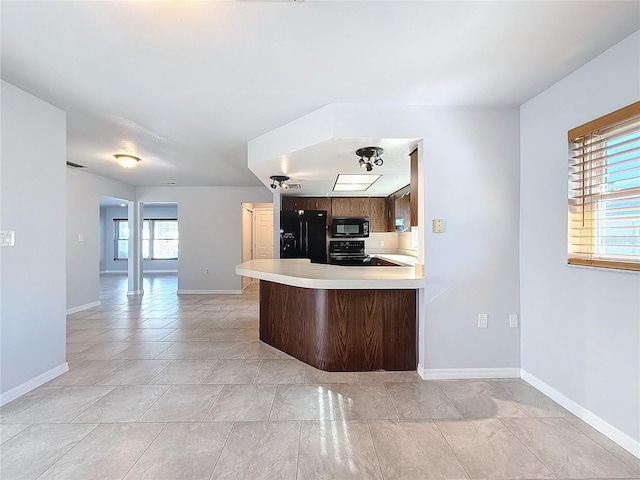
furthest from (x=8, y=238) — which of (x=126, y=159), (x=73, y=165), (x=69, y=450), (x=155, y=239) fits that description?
(x=155, y=239)

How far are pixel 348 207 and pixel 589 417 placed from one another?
465 centimetres

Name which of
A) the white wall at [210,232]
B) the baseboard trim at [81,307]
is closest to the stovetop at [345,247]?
the white wall at [210,232]

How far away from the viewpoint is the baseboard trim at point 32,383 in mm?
2159

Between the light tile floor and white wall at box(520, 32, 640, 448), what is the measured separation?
8.7 inches

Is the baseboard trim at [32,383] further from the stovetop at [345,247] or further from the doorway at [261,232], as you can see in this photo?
the doorway at [261,232]

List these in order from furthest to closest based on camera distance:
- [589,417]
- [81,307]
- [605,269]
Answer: [81,307] → [589,417] → [605,269]

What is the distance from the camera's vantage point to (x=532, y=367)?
2.43 metres

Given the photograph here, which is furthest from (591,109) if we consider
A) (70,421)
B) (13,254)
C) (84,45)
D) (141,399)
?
(13,254)

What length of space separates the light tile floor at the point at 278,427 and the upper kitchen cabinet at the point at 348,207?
354 centimetres

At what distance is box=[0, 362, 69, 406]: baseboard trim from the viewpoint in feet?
7.08

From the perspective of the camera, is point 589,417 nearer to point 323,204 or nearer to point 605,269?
point 605,269

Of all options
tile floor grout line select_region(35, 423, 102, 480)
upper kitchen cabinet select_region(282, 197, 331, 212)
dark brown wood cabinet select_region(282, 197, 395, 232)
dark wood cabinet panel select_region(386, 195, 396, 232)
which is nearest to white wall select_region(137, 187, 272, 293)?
upper kitchen cabinet select_region(282, 197, 331, 212)

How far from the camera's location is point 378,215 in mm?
6027

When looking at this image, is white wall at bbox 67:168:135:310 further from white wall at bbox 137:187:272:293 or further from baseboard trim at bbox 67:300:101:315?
white wall at bbox 137:187:272:293
